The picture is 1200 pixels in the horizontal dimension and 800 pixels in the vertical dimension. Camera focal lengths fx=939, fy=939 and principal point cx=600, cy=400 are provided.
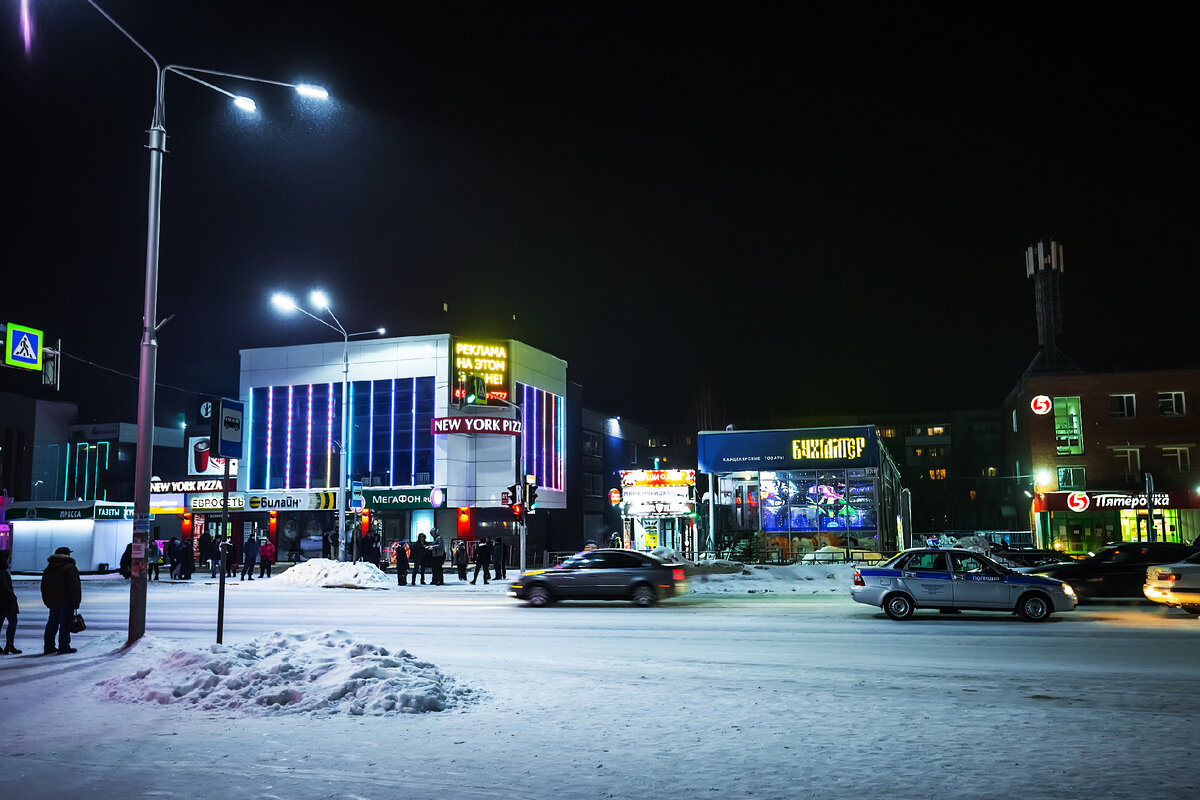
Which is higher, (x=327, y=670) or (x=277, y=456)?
(x=277, y=456)

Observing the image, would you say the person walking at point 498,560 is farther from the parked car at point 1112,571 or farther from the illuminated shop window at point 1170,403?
the illuminated shop window at point 1170,403

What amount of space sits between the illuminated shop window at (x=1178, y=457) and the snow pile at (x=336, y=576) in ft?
132

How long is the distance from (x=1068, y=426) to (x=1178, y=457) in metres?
5.37

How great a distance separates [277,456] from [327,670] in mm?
47186

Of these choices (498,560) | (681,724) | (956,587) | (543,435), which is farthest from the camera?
(543,435)

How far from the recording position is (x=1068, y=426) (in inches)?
2015

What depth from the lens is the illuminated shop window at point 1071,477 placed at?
165ft

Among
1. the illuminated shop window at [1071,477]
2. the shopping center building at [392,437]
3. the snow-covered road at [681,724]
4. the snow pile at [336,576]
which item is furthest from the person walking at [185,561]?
the illuminated shop window at [1071,477]

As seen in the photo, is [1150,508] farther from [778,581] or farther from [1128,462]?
[778,581]

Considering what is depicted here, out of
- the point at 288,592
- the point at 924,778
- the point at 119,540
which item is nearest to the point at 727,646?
the point at 924,778

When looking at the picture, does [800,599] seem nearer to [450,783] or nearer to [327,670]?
[327,670]

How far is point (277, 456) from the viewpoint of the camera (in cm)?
5434

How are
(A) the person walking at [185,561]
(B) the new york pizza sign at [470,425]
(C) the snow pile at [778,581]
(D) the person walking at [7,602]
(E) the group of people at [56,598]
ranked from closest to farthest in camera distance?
(D) the person walking at [7,602] < (E) the group of people at [56,598] < (C) the snow pile at [778,581] < (A) the person walking at [185,561] < (B) the new york pizza sign at [470,425]

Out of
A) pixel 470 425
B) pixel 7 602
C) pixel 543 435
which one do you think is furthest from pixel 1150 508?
pixel 7 602
